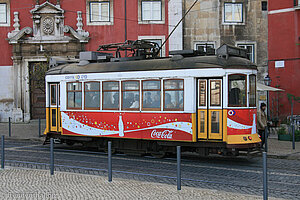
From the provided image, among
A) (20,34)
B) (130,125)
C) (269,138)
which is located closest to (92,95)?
(130,125)

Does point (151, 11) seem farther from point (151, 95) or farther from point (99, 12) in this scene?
point (151, 95)

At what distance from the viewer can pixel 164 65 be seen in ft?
45.5

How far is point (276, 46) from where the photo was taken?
88.1 ft

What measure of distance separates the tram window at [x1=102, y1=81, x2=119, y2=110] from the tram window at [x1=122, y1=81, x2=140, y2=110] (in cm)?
29

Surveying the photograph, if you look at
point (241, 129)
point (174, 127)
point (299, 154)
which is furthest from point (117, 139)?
point (299, 154)

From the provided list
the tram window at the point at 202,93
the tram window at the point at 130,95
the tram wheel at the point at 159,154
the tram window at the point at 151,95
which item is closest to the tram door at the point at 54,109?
the tram window at the point at 130,95

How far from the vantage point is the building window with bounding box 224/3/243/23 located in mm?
27922

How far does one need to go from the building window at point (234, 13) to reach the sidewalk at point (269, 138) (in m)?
9.74

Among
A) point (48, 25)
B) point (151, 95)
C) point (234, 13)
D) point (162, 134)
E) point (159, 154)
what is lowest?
point (159, 154)

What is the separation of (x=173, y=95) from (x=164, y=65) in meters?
0.99

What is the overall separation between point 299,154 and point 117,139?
5973mm

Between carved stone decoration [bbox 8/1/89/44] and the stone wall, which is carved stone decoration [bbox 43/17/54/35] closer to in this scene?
carved stone decoration [bbox 8/1/89/44]

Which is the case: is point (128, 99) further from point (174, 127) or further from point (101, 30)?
point (101, 30)

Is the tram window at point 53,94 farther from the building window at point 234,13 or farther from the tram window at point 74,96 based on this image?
the building window at point 234,13
